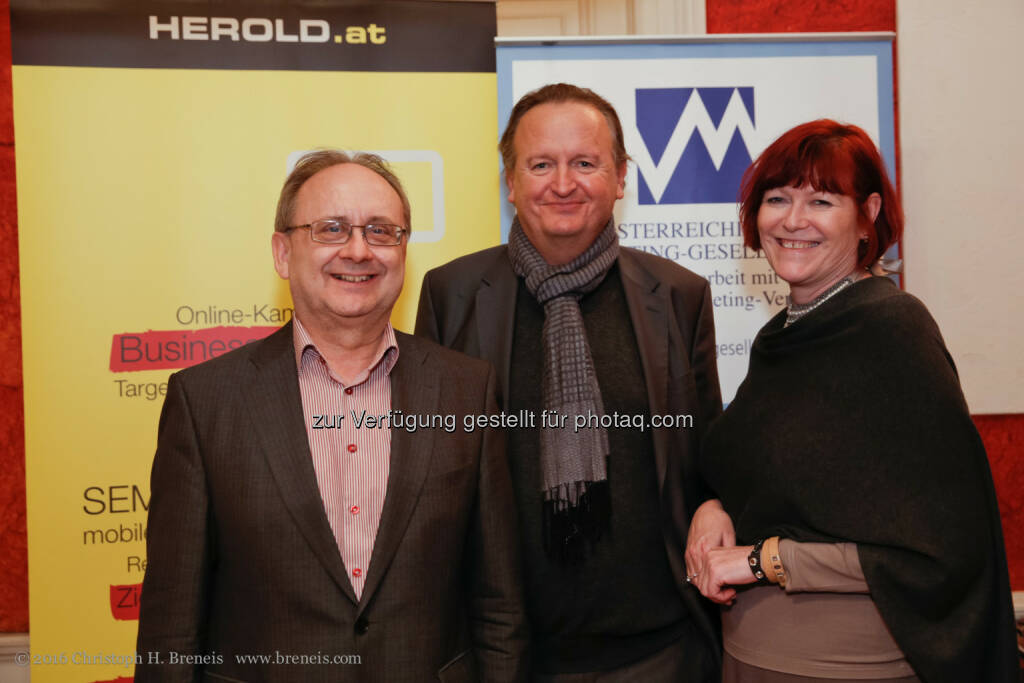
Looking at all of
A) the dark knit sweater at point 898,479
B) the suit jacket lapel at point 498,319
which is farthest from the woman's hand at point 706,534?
the suit jacket lapel at point 498,319

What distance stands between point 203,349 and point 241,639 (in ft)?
5.63

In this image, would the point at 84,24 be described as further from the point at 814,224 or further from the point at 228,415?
the point at 814,224

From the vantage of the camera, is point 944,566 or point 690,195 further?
point 690,195

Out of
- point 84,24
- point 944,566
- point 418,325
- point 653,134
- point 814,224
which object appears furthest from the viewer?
point 653,134

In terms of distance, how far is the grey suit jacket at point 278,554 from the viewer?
160 cm

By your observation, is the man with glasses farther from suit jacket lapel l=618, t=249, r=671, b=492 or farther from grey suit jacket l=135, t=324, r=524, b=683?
suit jacket lapel l=618, t=249, r=671, b=492

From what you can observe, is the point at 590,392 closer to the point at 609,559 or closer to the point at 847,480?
the point at 609,559

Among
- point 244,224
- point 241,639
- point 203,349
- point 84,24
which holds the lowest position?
point 241,639

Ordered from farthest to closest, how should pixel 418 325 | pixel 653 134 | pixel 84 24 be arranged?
pixel 653 134 < pixel 84 24 < pixel 418 325

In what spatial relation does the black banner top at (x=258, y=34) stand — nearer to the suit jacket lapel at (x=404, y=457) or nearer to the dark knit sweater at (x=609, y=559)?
the dark knit sweater at (x=609, y=559)

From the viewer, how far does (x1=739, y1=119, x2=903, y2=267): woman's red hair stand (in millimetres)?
1847

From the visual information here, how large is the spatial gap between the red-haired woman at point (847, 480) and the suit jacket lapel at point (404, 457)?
0.75 m

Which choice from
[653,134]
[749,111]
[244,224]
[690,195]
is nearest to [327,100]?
[244,224]

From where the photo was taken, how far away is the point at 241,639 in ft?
5.34
